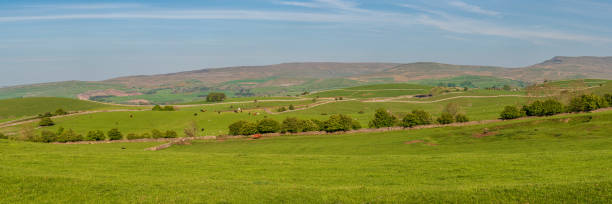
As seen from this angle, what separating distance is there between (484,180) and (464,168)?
5115mm

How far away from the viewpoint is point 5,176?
2258cm

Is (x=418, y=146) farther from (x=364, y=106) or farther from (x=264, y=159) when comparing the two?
(x=364, y=106)

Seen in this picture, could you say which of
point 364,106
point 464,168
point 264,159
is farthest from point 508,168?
point 364,106

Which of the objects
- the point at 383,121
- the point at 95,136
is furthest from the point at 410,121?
the point at 95,136

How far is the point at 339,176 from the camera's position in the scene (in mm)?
29875

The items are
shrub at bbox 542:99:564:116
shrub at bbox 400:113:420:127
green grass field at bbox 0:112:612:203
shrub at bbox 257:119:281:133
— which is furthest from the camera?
shrub at bbox 257:119:281:133

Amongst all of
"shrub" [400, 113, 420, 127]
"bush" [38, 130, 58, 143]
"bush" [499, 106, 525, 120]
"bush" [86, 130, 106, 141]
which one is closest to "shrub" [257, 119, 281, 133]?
"shrub" [400, 113, 420, 127]

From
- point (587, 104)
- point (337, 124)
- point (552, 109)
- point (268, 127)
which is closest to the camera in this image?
point (587, 104)

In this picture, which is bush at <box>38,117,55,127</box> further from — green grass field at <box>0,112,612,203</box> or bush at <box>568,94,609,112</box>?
bush at <box>568,94,609,112</box>

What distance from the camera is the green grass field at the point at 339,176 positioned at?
19469 mm

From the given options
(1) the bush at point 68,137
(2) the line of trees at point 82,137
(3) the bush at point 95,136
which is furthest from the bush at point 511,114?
(1) the bush at point 68,137

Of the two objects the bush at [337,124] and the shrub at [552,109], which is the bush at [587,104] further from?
the bush at [337,124]

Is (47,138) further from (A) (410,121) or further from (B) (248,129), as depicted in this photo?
(A) (410,121)

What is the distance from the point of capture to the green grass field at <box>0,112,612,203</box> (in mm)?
19469
